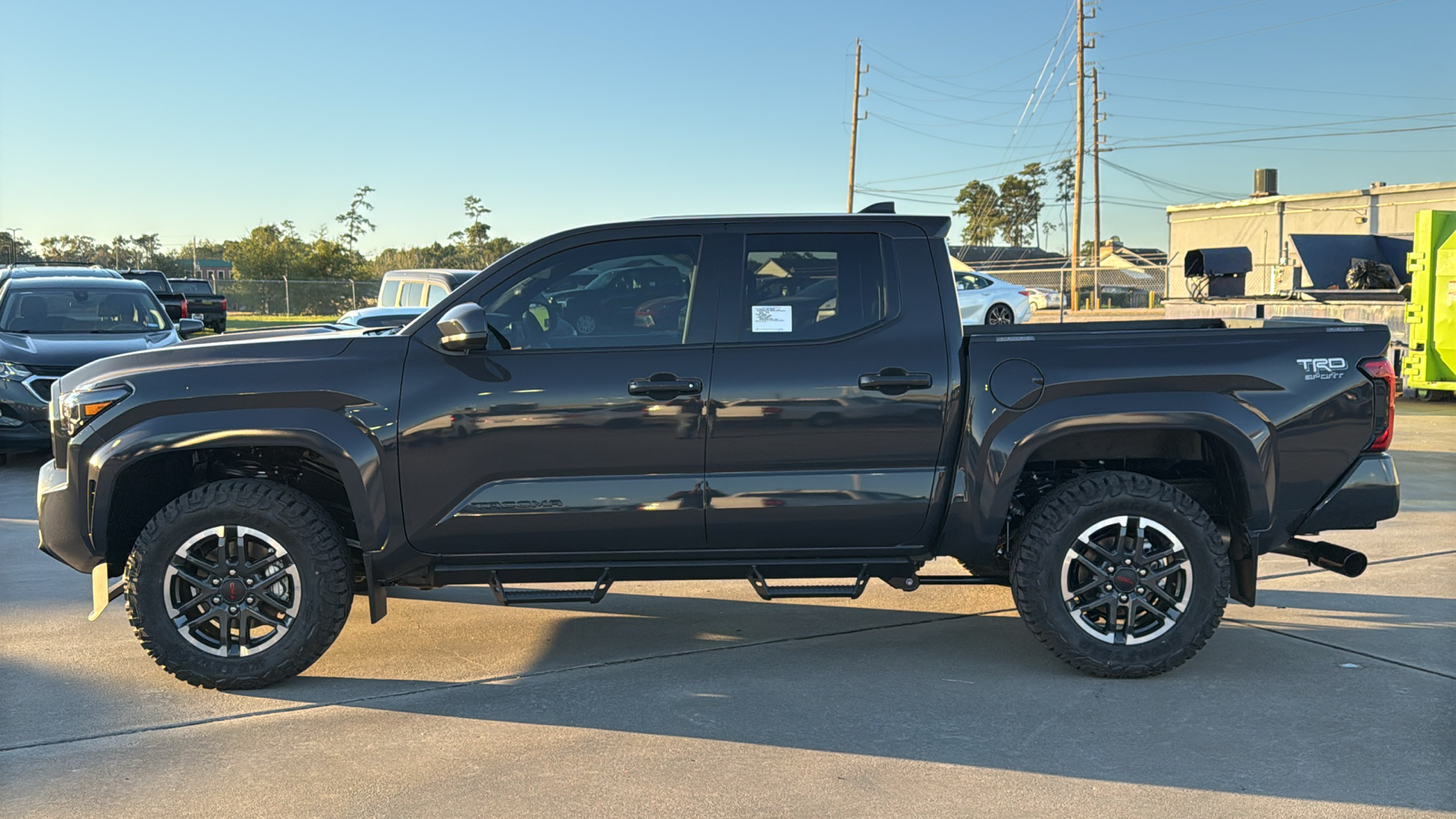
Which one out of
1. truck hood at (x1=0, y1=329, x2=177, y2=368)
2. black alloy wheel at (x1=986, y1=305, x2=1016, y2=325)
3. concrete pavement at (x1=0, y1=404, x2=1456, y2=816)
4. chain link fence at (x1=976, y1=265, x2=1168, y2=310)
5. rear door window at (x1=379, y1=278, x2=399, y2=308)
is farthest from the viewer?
chain link fence at (x1=976, y1=265, x2=1168, y2=310)

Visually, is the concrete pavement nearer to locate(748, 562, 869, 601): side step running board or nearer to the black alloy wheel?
locate(748, 562, 869, 601): side step running board

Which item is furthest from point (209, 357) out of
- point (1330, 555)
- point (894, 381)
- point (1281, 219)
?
point (1281, 219)

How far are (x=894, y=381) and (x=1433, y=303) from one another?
13838mm

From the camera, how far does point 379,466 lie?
4922 mm

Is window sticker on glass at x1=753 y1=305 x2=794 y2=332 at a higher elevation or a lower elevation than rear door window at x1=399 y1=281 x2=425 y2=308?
lower

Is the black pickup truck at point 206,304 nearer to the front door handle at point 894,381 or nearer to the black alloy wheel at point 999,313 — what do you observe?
the black alloy wheel at point 999,313

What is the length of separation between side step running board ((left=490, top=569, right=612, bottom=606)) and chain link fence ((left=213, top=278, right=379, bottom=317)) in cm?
4858

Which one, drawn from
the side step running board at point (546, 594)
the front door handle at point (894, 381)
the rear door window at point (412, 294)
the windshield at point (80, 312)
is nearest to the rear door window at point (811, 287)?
the front door handle at point (894, 381)

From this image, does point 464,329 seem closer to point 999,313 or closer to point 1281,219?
point 999,313

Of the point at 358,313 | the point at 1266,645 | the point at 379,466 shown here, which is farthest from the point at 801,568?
the point at 358,313

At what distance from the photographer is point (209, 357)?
504cm

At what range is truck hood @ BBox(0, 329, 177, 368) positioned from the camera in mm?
11141

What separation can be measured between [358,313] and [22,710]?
994 cm

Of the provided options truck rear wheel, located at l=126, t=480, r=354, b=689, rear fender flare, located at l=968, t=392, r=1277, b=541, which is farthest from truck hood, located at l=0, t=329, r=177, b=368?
rear fender flare, located at l=968, t=392, r=1277, b=541
